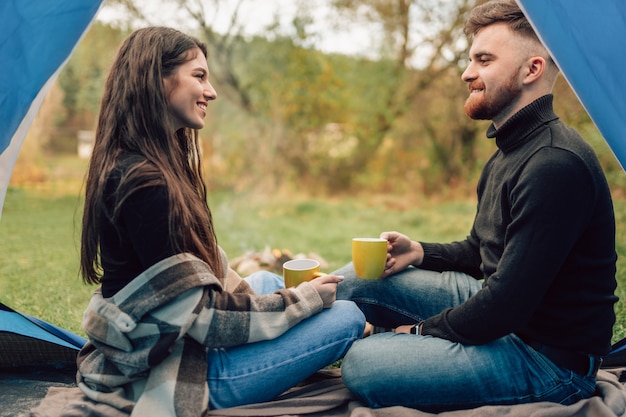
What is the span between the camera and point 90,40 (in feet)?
24.2

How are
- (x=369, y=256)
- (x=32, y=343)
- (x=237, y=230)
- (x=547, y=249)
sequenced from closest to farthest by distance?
1. (x=547, y=249)
2. (x=369, y=256)
3. (x=32, y=343)
4. (x=237, y=230)

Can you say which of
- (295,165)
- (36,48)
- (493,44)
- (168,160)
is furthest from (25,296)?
(295,165)

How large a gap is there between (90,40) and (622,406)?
290 inches

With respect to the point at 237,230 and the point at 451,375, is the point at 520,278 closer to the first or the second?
the point at 451,375

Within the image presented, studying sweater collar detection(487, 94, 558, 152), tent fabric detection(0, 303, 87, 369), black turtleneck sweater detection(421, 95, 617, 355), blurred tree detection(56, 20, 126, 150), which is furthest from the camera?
blurred tree detection(56, 20, 126, 150)

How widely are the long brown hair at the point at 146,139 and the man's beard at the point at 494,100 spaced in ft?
3.18

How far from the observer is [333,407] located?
184 centimetres

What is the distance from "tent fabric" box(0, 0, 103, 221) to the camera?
6.43ft

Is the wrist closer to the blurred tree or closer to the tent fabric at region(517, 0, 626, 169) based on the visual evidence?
the tent fabric at region(517, 0, 626, 169)

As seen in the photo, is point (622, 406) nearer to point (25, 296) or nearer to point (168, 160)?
point (168, 160)

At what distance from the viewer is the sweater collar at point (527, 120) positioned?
5.88 feet

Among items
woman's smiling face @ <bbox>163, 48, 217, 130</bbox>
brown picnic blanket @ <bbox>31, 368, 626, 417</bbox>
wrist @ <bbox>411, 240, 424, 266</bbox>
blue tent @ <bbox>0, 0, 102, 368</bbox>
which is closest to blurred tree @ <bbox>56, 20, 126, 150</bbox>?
blue tent @ <bbox>0, 0, 102, 368</bbox>

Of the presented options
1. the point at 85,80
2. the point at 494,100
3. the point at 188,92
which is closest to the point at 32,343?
the point at 188,92

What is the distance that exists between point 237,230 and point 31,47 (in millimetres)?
4206
